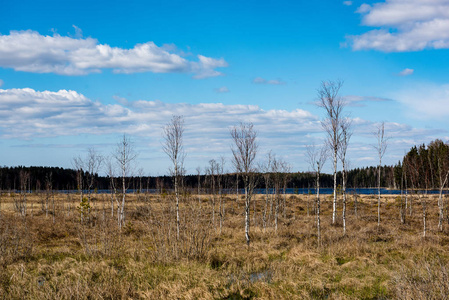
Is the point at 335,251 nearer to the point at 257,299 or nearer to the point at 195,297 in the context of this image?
the point at 257,299

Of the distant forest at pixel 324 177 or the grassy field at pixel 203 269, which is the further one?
the distant forest at pixel 324 177

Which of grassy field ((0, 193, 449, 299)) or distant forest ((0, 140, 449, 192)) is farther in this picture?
distant forest ((0, 140, 449, 192))

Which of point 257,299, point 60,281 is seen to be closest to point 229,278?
point 257,299

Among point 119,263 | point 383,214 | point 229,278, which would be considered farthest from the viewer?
point 383,214

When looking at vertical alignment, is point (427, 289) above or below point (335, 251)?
above

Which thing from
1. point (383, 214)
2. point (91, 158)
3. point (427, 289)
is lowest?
point (383, 214)

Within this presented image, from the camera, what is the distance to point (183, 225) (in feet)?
40.5

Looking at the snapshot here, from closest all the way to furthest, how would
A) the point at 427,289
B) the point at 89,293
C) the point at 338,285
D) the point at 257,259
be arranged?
the point at 427,289, the point at 89,293, the point at 338,285, the point at 257,259

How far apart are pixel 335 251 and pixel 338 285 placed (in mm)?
4641

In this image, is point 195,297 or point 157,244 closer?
point 195,297

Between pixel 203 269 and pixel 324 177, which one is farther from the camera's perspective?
pixel 324 177

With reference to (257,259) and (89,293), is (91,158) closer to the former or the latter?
(257,259)

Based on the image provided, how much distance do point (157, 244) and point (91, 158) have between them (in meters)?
21.7

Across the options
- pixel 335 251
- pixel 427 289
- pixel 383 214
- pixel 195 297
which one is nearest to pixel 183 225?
pixel 195 297
